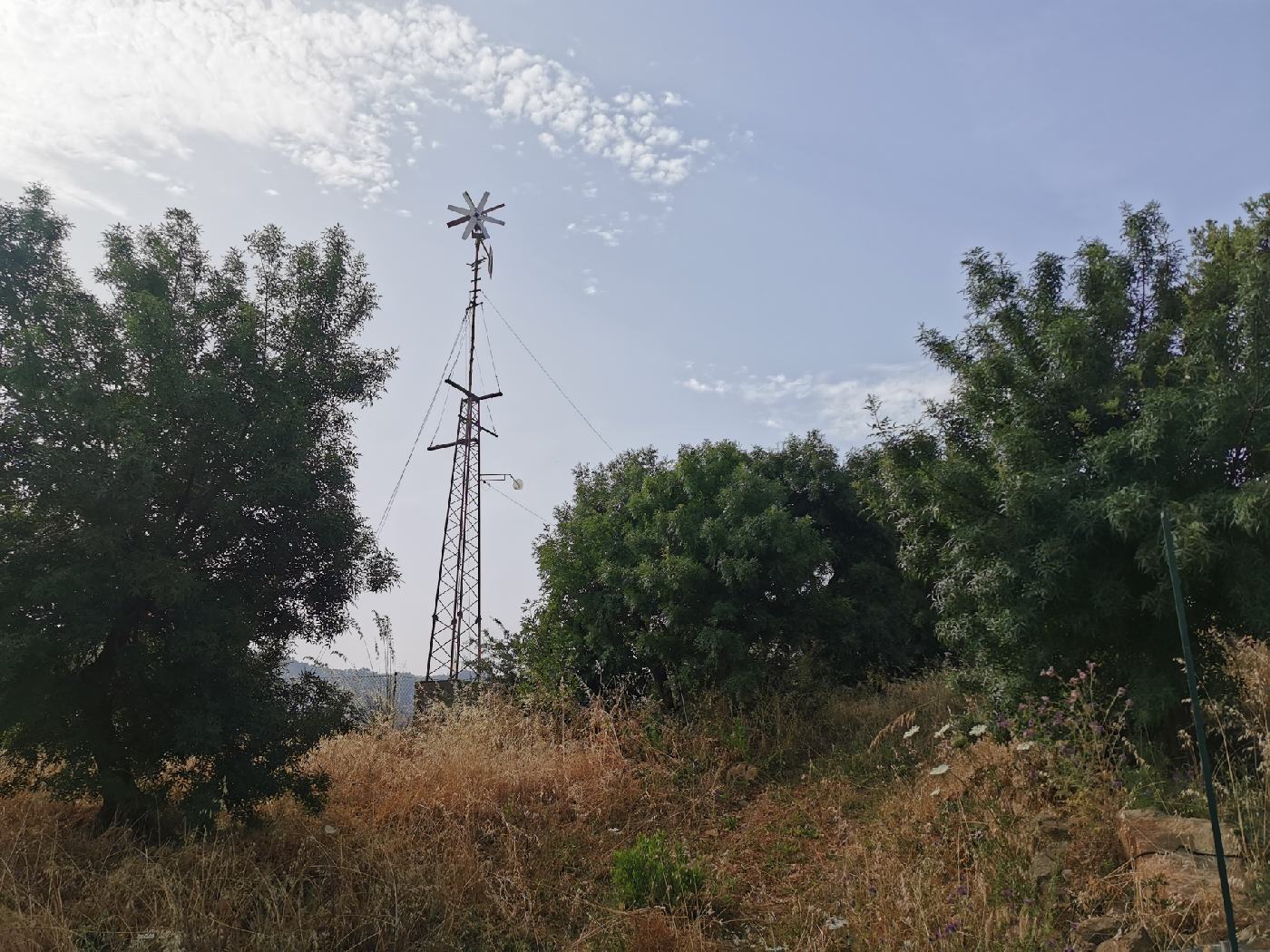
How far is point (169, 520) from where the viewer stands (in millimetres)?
7418

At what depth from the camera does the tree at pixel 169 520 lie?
668 cm

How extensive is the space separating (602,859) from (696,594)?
207 inches

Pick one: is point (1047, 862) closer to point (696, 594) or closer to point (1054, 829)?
point (1054, 829)

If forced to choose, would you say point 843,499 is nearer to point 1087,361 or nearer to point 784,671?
point 784,671

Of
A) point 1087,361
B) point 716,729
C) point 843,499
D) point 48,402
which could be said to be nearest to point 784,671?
point 716,729

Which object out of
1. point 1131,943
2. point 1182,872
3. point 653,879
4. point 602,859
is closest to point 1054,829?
point 1182,872

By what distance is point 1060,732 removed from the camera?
7.27 m

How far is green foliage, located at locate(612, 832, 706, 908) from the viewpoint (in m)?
6.25

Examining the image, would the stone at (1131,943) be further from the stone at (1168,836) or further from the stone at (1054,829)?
the stone at (1054,829)

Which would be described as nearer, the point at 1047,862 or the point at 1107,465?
the point at 1047,862

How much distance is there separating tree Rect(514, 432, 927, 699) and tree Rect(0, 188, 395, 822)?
5042 millimetres

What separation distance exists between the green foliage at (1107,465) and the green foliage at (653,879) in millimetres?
3629

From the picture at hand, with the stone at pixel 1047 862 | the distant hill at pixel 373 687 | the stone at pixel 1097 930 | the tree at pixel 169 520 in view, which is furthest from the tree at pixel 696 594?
the stone at pixel 1097 930

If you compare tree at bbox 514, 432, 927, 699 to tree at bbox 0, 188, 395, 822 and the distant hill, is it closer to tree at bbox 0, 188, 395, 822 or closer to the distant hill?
the distant hill
